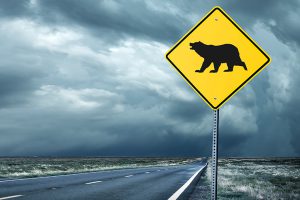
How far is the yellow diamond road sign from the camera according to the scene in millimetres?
4789

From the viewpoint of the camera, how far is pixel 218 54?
4.82 meters

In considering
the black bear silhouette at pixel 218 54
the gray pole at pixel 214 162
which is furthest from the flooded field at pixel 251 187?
the black bear silhouette at pixel 218 54

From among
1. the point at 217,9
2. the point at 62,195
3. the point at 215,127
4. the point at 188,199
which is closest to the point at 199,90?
the point at 215,127

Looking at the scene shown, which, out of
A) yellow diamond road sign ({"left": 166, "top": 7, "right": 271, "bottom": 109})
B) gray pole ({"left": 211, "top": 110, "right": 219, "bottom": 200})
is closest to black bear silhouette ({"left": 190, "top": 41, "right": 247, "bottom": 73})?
yellow diamond road sign ({"left": 166, "top": 7, "right": 271, "bottom": 109})

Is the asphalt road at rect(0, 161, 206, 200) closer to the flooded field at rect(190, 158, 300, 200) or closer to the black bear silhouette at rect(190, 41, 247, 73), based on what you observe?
the flooded field at rect(190, 158, 300, 200)

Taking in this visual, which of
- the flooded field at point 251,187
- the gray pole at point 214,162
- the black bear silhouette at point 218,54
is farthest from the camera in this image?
the flooded field at point 251,187

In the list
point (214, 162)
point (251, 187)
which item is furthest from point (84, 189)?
point (214, 162)

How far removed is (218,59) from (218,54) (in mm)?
69

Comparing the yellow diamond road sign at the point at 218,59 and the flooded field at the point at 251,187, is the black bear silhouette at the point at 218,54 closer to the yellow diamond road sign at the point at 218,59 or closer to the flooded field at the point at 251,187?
the yellow diamond road sign at the point at 218,59

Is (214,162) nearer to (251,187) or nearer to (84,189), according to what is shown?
(84,189)

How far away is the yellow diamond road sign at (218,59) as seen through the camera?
4789mm

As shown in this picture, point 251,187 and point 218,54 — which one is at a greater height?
point 218,54

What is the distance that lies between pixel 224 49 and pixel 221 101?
26.0 inches

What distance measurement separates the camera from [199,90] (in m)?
4.86
